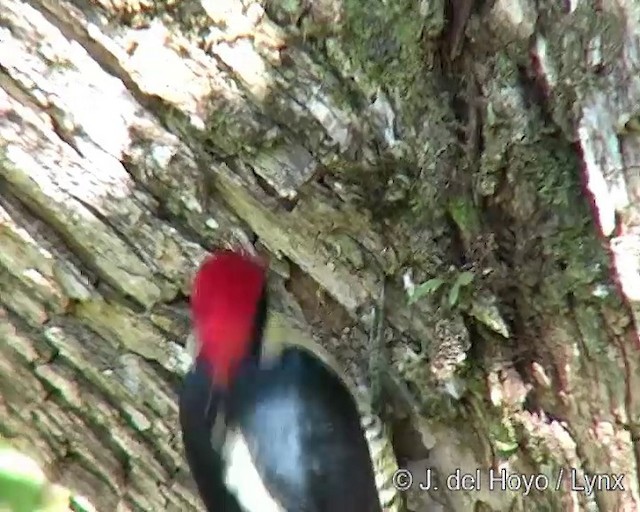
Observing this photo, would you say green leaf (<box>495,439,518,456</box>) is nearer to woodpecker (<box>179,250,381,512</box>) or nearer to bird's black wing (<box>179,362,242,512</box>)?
woodpecker (<box>179,250,381,512</box>)

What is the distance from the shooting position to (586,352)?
3.79 ft

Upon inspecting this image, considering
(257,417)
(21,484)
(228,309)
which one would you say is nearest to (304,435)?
(257,417)

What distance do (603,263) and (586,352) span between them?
13cm

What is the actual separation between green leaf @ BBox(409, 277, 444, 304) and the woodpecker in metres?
0.18

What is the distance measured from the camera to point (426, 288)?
123cm

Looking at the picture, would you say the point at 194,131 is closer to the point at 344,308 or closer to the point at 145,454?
the point at 344,308

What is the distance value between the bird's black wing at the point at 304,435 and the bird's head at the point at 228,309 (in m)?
A: 0.03

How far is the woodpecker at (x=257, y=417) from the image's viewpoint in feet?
3.92

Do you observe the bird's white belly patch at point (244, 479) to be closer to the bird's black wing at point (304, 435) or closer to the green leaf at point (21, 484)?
the bird's black wing at point (304, 435)

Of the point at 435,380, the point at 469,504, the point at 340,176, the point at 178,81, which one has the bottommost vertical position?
the point at 469,504

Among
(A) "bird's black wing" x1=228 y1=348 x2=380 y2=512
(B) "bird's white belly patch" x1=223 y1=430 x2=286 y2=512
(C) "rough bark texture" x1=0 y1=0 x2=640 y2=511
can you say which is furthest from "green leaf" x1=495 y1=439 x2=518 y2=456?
(B) "bird's white belly patch" x1=223 y1=430 x2=286 y2=512

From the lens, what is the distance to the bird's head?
123 centimetres

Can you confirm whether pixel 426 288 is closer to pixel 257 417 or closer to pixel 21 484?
pixel 257 417

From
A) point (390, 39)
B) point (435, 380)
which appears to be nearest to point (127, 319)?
point (435, 380)
